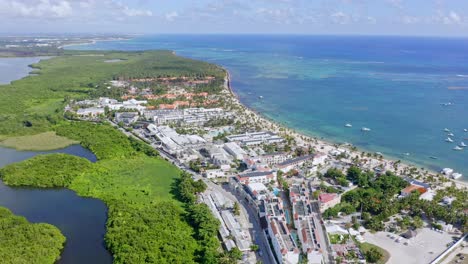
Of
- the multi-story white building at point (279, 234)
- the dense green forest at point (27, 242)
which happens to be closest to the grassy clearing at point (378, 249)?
the multi-story white building at point (279, 234)

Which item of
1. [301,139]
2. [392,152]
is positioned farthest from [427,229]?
[301,139]

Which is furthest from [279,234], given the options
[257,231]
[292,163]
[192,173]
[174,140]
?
[174,140]

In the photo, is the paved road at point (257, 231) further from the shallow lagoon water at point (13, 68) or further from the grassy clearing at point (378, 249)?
the shallow lagoon water at point (13, 68)

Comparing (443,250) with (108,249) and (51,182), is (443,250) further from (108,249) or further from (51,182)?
(51,182)

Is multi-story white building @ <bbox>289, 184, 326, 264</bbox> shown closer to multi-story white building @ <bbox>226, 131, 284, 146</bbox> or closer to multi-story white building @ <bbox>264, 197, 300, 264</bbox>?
multi-story white building @ <bbox>264, 197, 300, 264</bbox>

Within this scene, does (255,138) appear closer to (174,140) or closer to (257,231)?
(174,140)

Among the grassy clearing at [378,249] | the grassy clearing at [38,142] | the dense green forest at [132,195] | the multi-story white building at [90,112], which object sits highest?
the multi-story white building at [90,112]
